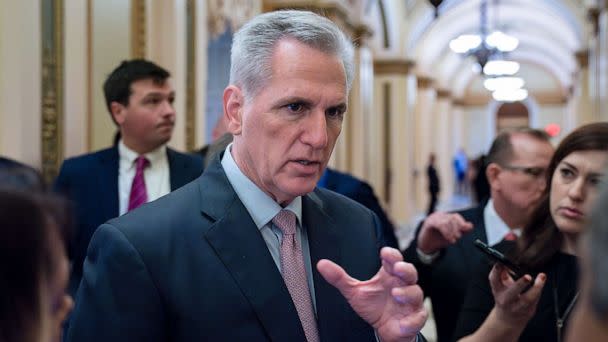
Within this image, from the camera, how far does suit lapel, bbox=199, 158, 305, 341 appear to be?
181 centimetres

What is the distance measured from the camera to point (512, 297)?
242 cm

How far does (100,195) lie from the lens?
4.09 m

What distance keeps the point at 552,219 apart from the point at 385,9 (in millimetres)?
18001

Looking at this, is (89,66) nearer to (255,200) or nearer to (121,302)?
(255,200)

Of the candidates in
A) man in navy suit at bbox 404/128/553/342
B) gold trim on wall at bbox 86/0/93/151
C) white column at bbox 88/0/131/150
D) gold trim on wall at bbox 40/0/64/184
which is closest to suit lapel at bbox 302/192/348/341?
man in navy suit at bbox 404/128/553/342

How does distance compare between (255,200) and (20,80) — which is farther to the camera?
(20,80)

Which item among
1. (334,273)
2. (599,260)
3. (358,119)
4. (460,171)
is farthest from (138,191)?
(460,171)

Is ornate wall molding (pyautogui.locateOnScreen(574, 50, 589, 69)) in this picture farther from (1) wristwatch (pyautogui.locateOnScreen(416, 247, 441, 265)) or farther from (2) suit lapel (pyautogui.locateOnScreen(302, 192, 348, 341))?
(2) suit lapel (pyautogui.locateOnScreen(302, 192, 348, 341))

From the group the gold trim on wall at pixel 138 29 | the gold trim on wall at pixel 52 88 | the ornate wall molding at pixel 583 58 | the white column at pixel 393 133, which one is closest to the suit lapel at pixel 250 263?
the gold trim on wall at pixel 52 88

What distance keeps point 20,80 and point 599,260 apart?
177 inches

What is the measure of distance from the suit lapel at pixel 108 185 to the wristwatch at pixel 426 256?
5.12 feet

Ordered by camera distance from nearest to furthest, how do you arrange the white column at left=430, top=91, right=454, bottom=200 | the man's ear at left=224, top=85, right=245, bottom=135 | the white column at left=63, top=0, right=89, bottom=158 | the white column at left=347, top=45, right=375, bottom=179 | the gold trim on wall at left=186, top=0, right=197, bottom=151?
the man's ear at left=224, top=85, right=245, bottom=135 → the white column at left=63, top=0, right=89, bottom=158 → the gold trim on wall at left=186, top=0, right=197, bottom=151 → the white column at left=347, top=45, right=375, bottom=179 → the white column at left=430, top=91, right=454, bottom=200

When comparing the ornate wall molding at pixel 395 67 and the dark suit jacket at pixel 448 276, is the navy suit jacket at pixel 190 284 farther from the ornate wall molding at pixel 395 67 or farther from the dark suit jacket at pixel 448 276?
the ornate wall molding at pixel 395 67

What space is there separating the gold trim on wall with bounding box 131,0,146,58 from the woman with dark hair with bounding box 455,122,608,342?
440cm
